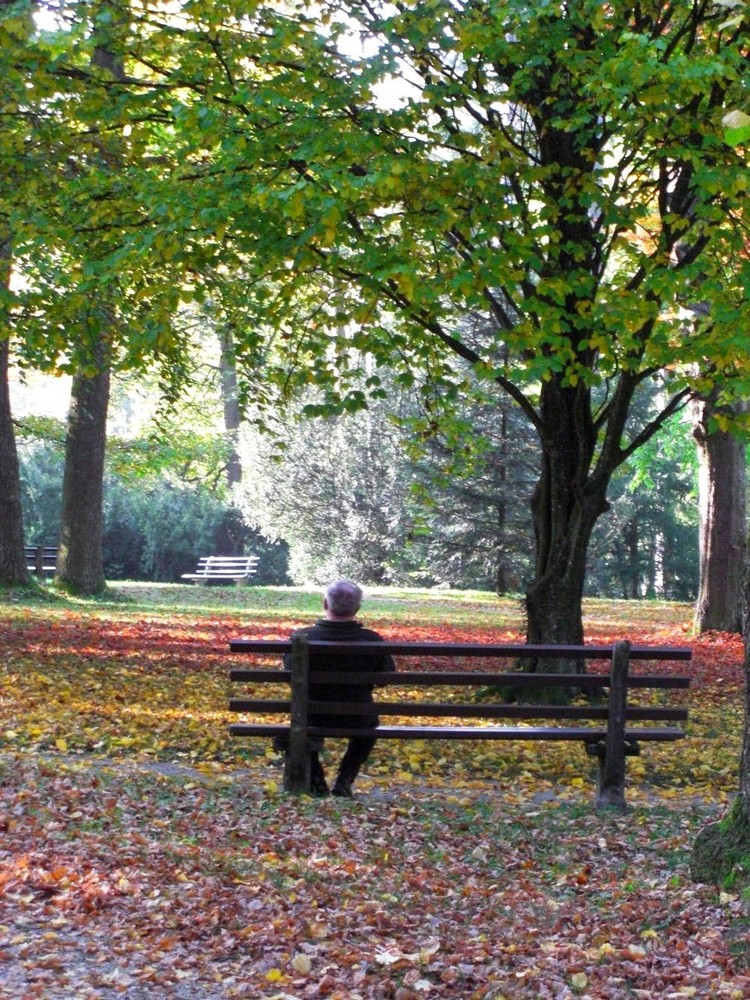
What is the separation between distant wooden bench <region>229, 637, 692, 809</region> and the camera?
8203mm

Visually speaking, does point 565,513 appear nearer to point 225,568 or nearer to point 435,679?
point 435,679

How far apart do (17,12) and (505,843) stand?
25.0ft

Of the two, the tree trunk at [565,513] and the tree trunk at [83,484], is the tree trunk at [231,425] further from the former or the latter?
the tree trunk at [565,513]

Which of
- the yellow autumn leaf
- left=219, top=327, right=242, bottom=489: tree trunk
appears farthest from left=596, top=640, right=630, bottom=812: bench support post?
left=219, top=327, right=242, bottom=489: tree trunk

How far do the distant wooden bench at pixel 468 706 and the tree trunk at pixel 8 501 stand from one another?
42.3 ft

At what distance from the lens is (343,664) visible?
837cm

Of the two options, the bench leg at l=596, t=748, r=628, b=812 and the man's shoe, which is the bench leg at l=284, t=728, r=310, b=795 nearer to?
the man's shoe

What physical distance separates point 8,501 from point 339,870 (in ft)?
50.5

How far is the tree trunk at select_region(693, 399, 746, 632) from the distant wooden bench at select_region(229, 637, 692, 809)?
12.4 meters

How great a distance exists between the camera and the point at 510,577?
3350 centimetres

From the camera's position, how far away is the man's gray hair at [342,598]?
8.12 metres

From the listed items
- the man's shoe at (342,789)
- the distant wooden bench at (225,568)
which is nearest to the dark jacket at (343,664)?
the man's shoe at (342,789)

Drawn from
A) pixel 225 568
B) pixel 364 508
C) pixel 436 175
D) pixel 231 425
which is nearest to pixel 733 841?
pixel 436 175

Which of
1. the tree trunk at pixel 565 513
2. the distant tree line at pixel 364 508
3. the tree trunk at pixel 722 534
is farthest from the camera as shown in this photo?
the distant tree line at pixel 364 508
